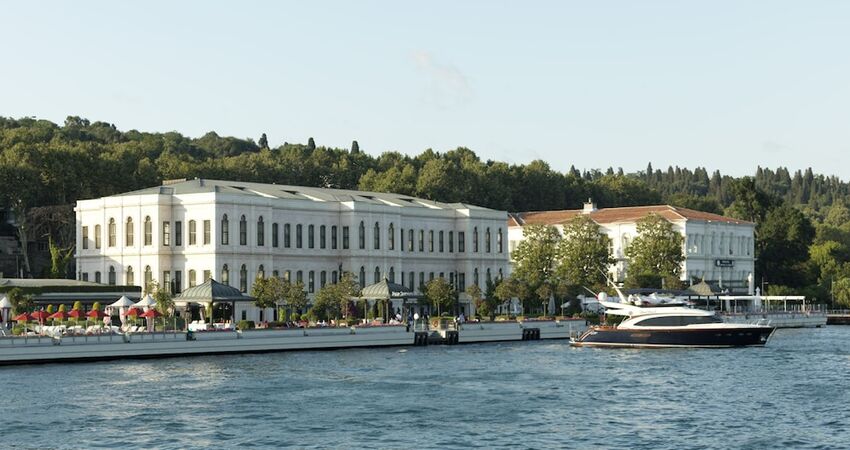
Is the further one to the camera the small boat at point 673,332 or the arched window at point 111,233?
the arched window at point 111,233

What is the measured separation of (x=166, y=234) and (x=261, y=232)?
7771 millimetres

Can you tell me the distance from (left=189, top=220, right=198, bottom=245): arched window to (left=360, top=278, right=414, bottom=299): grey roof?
1428cm

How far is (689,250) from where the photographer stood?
170 meters

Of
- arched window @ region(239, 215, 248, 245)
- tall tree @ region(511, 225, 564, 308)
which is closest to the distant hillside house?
tall tree @ region(511, 225, 564, 308)

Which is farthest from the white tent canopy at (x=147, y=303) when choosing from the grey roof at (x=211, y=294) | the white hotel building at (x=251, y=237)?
the white hotel building at (x=251, y=237)

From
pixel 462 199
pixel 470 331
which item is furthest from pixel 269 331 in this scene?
pixel 462 199

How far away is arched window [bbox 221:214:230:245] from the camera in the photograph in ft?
380

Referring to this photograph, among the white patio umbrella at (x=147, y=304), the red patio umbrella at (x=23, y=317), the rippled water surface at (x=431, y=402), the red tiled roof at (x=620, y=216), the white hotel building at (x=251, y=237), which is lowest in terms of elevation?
the rippled water surface at (x=431, y=402)

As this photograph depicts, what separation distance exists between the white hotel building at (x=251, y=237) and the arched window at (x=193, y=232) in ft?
0.27

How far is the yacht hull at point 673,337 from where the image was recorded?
100562 millimetres

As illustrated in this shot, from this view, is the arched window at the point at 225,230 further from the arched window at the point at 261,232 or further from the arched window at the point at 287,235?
the arched window at the point at 287,235

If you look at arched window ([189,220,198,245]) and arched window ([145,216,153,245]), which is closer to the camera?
arched window ([189,220,198,245])

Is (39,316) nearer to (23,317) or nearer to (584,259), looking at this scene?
(23,317)

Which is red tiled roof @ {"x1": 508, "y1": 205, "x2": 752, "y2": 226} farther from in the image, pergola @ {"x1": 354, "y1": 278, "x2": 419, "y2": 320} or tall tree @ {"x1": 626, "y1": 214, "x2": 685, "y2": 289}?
pergola @ {"x1": 354, "y1": 278, "x2": 419, "y2": 320}
